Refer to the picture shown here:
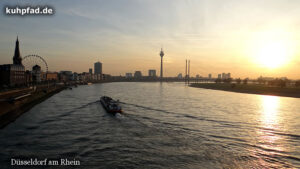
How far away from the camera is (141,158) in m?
22.1

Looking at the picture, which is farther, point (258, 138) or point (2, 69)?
point (2, 69)

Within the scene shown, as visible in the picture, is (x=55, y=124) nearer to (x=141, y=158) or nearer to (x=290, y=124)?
(x=141, y=158)

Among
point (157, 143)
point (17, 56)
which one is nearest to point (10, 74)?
point (17, 56)

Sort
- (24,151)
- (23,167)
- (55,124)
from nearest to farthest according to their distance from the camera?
(23,167)
(24,151)
(55,124)

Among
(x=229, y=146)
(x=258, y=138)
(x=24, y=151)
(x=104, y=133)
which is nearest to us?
(x=24, y=151)

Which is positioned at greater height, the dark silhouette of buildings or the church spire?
the church spire

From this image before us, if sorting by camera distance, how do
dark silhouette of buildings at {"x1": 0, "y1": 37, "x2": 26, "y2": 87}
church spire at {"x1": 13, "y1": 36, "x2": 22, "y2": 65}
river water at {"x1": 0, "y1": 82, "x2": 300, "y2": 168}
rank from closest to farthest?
1. river water at {"x1": 0, "y1": 82, "x2": 300, "y2": 168}
2. dark silhouette of buildings at {"x1": 0, "y1": 37, "x2": 26, "y2": 87}
3. church spire at {"x1": 13, "y1": 36, "x2": 22, "y2": 65}

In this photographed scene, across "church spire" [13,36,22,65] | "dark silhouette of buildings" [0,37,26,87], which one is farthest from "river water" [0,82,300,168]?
"church spire" [13,36,22,65]

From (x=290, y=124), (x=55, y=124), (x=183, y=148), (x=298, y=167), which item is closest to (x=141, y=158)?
(x=183, y=148)

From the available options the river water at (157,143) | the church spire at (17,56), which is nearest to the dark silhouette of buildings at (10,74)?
the church spire at (17,56)

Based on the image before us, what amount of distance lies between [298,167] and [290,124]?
22.4 metres

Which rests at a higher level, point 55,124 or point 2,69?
point 2,69

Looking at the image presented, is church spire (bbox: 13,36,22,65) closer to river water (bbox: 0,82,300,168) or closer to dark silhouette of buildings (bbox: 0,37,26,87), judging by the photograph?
dark silhouette of buildings (bbox: 0,37,26,87)

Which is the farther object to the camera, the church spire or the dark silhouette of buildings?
the church spire
